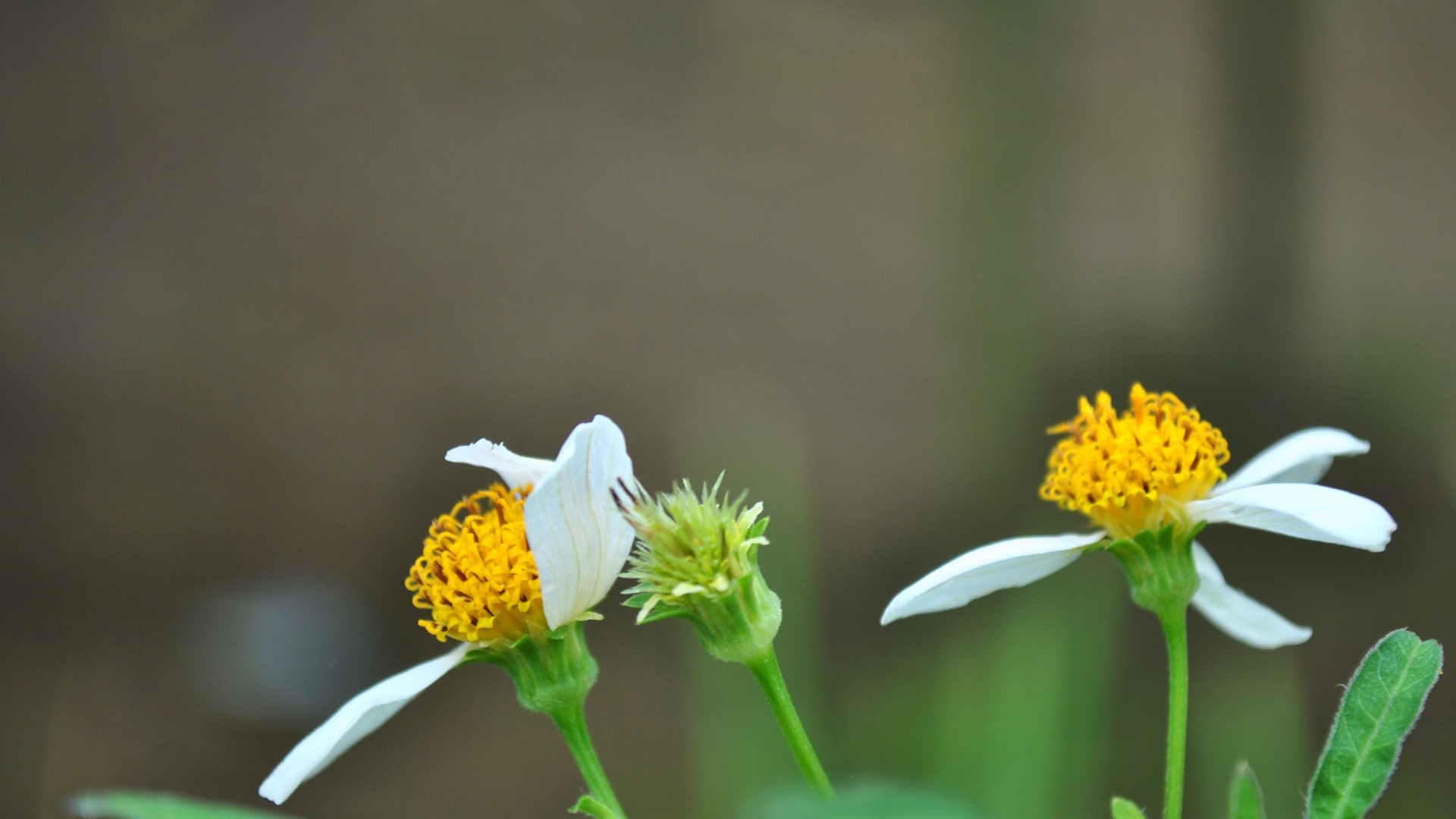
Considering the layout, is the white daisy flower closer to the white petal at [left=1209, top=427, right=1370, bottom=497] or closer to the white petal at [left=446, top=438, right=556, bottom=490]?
the white petal at [left=446, top=438, right=556, bottom=490]

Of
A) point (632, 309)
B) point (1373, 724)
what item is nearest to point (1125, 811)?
point (1373, 724)

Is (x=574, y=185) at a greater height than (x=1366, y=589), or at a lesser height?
greater

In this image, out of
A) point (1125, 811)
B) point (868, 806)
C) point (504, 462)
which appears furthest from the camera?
point (504, 462)

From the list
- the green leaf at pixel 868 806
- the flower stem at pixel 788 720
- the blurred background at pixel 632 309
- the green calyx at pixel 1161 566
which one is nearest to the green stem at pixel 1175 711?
the green calyx at pixel 1161 566

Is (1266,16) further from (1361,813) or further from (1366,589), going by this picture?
(1361,813)

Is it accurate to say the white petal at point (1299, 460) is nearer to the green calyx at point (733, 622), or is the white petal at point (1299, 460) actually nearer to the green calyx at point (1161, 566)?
the green calyx at point (1161, 566)

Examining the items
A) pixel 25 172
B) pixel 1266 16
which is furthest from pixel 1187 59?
pixel 25 172

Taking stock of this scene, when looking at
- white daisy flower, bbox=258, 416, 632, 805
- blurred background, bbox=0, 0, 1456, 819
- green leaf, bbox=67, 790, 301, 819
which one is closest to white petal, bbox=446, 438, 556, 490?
white daisy flower, bbox=258, 416, 632, 805

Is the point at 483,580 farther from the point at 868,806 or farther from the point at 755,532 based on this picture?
the point at 868,806
